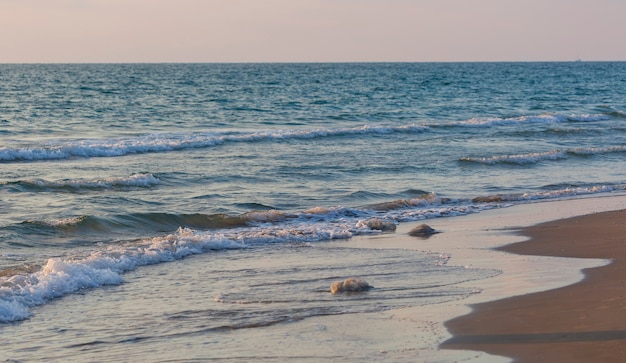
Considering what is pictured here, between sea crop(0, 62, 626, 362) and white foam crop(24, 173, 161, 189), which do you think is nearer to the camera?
sea crop(0, 62, 626, 362)

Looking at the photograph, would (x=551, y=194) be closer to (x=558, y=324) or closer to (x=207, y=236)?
(x=207, y=236)

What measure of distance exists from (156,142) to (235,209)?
1149 centimetres

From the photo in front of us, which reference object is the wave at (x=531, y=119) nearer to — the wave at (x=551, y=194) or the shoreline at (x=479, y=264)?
the wave at (x=551, y=194)

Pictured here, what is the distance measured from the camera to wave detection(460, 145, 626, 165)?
22.4 m

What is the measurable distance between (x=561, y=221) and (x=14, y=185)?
9.99 metres

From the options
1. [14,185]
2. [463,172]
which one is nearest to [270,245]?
[14,185]

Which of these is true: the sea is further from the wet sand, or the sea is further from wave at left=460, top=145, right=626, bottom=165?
the wet sand

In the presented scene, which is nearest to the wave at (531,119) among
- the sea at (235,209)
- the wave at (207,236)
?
the sea at (235,209)

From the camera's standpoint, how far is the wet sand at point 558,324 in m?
6.61

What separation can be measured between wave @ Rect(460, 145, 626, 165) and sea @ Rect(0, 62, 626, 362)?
0.07 m

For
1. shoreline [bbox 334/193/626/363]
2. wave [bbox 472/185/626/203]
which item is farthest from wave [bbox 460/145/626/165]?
shoreline [bbox 334/193/626/363]

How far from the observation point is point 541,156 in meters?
23.4

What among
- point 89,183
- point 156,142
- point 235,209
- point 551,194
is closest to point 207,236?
point 235,209

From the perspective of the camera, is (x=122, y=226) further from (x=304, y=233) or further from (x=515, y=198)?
(x=515, y=198)
